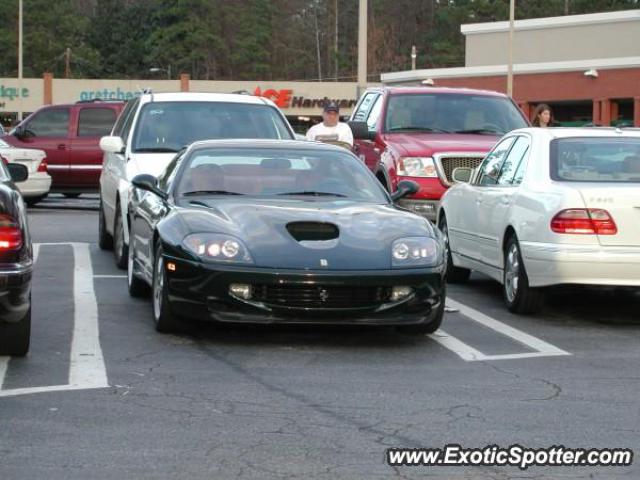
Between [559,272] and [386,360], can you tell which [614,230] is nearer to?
[559,272]

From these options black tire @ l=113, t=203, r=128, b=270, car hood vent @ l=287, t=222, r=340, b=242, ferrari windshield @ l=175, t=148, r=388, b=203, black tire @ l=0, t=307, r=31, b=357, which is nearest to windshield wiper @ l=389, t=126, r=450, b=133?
black tire @ l=113, t=203, r=128, b=270

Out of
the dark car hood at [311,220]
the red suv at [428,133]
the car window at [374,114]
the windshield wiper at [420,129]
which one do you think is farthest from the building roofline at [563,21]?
the dark car hood at [311,220]

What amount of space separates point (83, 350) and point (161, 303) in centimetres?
80

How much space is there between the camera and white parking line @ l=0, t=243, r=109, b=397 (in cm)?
778

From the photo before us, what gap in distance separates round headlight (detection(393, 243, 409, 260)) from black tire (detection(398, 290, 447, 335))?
1.41 ft

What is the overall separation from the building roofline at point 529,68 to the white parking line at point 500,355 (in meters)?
41.4

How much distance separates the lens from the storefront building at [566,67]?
171ft

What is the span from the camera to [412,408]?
24.1ft

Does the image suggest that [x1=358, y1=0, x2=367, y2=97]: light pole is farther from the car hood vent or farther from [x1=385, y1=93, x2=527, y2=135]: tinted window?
the car hood vent

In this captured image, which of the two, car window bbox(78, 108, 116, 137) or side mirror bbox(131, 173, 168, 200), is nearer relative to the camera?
side mirror bbox(131, 173, 168, 200)

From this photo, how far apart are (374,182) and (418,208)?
17.6 ft

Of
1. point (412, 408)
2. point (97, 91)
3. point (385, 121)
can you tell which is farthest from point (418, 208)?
point (97, 91)

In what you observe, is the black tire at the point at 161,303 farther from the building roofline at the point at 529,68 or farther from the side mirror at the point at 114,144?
the building roofline at the point at 529,68

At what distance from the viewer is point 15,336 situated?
859 cm
